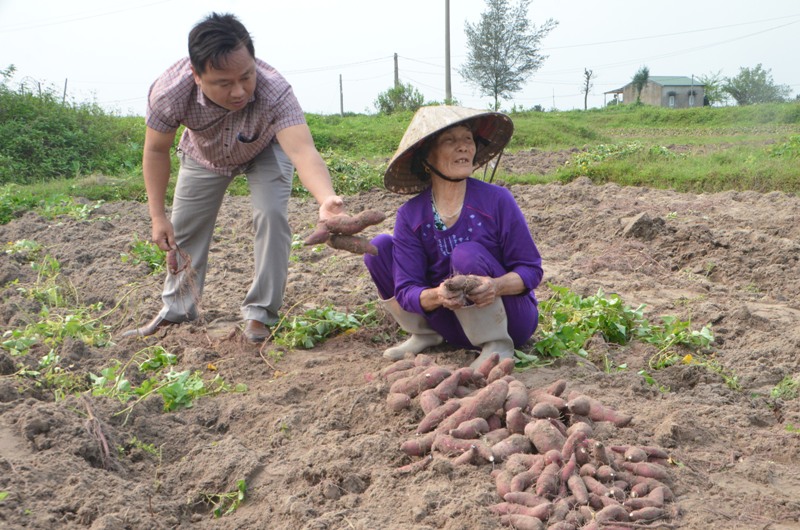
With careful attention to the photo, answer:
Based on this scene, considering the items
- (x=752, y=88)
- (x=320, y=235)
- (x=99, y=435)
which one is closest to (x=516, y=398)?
(x=320, y=235)

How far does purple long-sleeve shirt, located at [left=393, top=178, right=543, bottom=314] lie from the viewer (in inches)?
140

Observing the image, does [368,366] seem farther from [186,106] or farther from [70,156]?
[70,156]

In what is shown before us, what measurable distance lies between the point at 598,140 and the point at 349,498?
17.4 meters

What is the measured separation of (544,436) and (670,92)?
6136 centimetres

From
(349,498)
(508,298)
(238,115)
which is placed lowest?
(349,498)

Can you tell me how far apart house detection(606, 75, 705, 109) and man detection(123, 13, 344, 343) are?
57.0 meters

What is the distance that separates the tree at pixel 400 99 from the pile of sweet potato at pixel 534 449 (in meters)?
23.5

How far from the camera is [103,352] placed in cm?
429

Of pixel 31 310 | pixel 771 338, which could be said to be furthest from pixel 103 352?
pixel 771 338

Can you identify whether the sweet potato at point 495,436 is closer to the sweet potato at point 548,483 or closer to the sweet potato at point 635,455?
the sweet potato at point 548,483

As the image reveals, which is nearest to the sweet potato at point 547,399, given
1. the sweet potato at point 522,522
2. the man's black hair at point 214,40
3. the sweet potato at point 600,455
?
the sweet potato at point 600,455

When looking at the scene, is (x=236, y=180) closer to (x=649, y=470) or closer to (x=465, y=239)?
(x=465, y=239)

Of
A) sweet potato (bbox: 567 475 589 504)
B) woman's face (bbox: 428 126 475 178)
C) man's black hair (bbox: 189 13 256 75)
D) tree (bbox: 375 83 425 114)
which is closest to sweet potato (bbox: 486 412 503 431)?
sweet potato (bbox: 567 475 589 504)

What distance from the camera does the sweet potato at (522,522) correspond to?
2.20m
